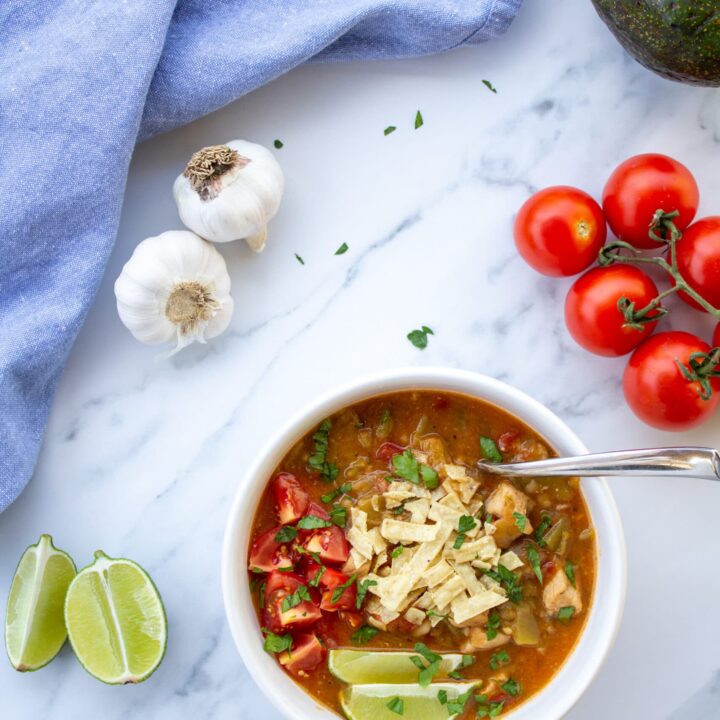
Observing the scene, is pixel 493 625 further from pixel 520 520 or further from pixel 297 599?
pixel 297 599

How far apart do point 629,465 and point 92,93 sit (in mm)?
1644

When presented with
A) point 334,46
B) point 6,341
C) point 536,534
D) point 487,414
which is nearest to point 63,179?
point 6,341

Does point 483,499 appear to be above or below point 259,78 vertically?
below

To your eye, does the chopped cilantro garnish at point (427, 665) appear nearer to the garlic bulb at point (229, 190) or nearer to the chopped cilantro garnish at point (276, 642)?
the chopped cilantro garnish at point (276, 642)

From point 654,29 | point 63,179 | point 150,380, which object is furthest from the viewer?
point 150,380

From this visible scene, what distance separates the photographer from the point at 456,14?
2.76 m

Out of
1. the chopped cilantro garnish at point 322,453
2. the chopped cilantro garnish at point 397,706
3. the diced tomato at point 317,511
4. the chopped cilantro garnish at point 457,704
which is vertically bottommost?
the chopped cilantro garnish at point 457,704

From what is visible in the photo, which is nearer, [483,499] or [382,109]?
[483,499]

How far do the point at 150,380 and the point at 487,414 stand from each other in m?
0.96

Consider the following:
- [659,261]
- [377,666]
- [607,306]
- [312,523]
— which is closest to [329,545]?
[312,523]

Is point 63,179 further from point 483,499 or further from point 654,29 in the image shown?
point 654,29

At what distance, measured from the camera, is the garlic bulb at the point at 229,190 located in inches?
106

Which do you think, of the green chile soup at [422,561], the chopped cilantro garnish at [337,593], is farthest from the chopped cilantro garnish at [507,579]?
the chopped cilantro garnish at [337,593]

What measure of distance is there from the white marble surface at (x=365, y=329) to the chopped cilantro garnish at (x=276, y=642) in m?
0.34
